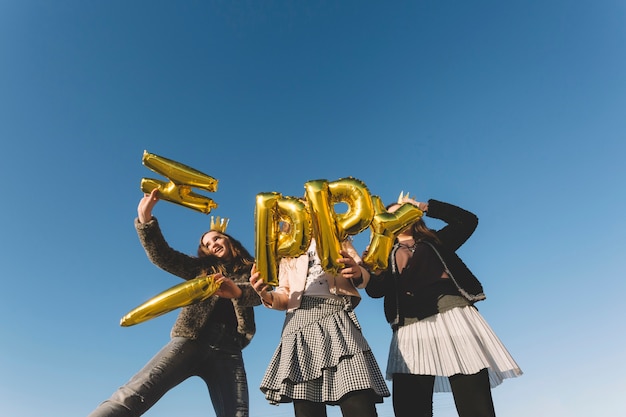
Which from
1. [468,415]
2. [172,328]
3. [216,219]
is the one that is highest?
[216,219]

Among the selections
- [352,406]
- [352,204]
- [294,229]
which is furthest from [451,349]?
[294,229]

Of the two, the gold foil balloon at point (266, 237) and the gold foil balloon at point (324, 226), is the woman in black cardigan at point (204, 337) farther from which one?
the gold foil balloon at point (324, 226)

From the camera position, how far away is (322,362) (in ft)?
8.10

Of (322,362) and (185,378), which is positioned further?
(185,378)

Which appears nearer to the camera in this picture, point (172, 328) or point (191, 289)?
point (191, 289)

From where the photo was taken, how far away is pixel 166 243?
3582 millimetres

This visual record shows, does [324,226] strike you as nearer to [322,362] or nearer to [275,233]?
[275,233]

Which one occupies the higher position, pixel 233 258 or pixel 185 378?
pixel 233 258

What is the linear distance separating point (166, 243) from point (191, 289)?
1.10m

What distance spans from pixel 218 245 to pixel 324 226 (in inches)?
60.3

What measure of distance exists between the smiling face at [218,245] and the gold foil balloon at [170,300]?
1106 millimetres

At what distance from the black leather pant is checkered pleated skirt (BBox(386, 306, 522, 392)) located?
131 centimetres

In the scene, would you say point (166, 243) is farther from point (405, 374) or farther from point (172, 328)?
point (405, 374)

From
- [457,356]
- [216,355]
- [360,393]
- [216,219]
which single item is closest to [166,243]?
[216,219]
